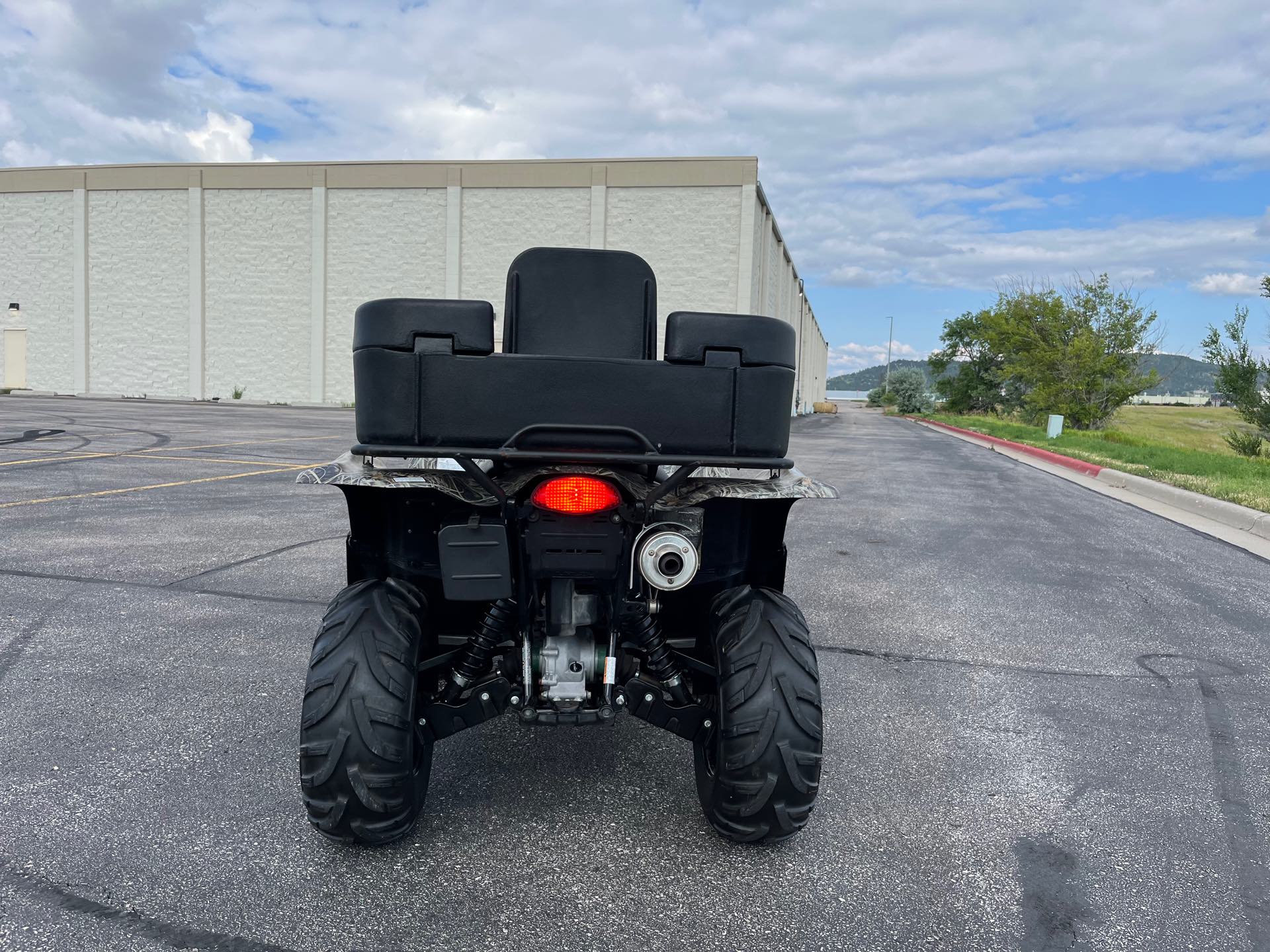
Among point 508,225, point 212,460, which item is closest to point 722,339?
point 212,460

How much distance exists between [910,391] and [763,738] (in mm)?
93552

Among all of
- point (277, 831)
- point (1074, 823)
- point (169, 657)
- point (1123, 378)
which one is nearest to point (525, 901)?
point (277, 831)

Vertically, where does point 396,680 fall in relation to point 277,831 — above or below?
above

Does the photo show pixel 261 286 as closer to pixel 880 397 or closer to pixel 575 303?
pixel 575 303

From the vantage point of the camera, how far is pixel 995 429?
34.9 m

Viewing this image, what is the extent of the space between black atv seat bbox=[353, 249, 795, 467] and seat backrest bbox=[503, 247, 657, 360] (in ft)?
3.82

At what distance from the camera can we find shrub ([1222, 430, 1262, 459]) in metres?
20.4

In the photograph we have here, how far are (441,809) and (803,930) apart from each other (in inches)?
48.5

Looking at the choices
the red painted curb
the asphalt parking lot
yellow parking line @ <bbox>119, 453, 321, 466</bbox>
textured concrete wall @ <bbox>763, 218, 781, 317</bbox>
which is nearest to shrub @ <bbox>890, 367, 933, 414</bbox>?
textured concrete wall @ <bbox>763, 218, 781, 317</bbox>

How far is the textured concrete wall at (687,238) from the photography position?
3619 cm

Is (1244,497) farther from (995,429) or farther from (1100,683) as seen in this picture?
(995,429)

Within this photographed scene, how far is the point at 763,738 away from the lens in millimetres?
2670

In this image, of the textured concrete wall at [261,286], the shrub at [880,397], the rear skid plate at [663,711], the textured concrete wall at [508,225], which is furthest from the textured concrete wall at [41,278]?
the shrub at [880,397]

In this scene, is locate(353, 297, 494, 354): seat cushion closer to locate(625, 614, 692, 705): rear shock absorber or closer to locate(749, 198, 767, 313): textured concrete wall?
locate(625, 614, 692, 705): rear shock absorber
